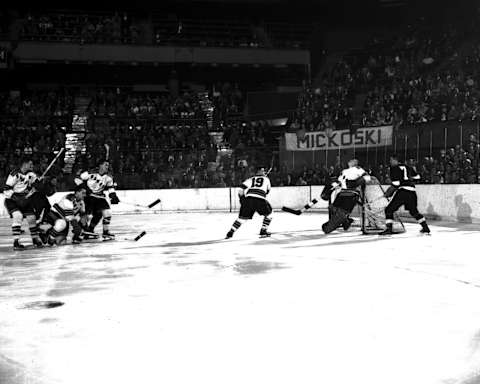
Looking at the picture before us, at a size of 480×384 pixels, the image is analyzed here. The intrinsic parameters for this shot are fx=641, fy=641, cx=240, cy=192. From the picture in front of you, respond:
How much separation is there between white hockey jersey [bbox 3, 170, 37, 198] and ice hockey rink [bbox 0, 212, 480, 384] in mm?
1457

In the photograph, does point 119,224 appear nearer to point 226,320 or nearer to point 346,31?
point 226,320

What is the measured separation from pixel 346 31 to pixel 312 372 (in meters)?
33.8

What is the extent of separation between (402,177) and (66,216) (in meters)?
6.49

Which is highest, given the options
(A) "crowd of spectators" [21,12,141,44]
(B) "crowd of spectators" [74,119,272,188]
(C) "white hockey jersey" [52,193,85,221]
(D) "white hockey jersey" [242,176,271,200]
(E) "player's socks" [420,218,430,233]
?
(A) "crowd of spectators" [21,12,141,44]

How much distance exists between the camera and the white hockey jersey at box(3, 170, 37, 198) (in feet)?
36.7

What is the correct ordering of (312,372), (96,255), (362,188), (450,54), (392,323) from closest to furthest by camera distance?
(312,372)
(392,323)
(96,255)
(362,188)
(450,54)

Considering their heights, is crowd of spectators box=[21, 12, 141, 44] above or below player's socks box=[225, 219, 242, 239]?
above

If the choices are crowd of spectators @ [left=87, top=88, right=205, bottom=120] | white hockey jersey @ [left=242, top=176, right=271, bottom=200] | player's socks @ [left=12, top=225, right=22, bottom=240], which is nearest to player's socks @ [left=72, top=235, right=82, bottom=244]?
player's socks @ [left=12, top=225, right=22, bottom=240]

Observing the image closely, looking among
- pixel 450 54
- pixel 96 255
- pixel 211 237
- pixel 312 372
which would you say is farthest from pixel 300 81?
pixel 312 372

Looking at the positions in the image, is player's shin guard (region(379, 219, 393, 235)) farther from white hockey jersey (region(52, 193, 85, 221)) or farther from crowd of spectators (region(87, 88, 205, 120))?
crowd of spectators (region(87, 88, 205, 120))

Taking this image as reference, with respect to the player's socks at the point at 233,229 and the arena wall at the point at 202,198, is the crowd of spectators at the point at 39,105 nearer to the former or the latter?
the arena wall at the point at 202,198

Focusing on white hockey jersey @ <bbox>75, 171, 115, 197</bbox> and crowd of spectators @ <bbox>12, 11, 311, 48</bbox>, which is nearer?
white hockey jersey @ <bbox>75, 171, 115, 197</bbox>

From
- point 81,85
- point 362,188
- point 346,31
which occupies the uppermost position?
point 346,31

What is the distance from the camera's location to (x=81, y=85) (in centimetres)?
3331
